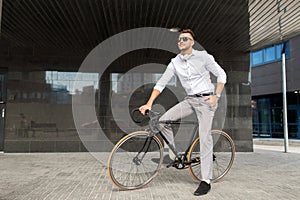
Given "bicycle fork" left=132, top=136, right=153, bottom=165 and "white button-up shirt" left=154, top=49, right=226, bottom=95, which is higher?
"white button-up shirt" left=154, top=49, right=226, bottom=95

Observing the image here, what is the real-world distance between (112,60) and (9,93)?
3462 millimetres

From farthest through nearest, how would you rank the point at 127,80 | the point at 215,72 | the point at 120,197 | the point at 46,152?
1. the point at 127,80
2. the point at 46,152
3. the point at 215,72
4. the point at 120,197

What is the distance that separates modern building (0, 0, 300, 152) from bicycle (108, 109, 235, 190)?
3531mm

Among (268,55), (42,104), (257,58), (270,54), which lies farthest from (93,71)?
(257,58)

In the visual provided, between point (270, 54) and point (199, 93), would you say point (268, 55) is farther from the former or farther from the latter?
point (199, 93)

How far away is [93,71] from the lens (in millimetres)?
9203

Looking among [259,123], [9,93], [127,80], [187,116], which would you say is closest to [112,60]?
[127,80]

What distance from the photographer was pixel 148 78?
9.34 m

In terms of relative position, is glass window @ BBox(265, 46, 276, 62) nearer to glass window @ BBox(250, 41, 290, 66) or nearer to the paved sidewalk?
glass window @ BBox(250, 41, 290, 66)

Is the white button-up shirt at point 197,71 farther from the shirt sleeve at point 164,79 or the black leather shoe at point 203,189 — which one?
the black leather shoe at point 203,189

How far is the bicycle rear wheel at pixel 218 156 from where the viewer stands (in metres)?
4.22

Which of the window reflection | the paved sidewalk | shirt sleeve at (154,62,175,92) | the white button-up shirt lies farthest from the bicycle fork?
the window reflection

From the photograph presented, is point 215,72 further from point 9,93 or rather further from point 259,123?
point 259,123

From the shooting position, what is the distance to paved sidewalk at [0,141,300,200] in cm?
366
